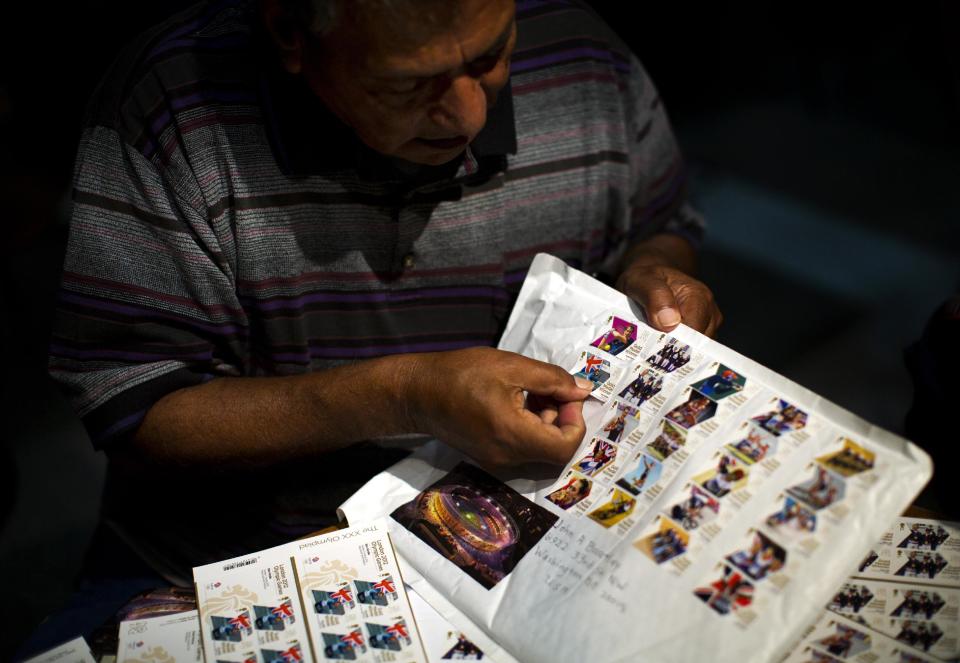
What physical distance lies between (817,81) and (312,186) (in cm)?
269

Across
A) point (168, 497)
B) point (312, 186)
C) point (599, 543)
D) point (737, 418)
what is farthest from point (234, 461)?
point (737, 418)

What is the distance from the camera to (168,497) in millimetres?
1292

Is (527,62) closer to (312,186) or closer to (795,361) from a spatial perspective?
(312,186)

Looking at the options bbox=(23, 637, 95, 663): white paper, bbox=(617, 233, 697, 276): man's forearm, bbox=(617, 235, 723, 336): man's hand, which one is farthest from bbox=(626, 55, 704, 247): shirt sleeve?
bbox=(23, 637, 95, 663): white paper

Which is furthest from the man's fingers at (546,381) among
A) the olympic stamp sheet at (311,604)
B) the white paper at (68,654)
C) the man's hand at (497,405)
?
the white paper at (68,654)

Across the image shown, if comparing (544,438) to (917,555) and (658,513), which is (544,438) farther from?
(917,555)

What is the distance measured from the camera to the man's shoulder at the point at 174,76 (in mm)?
1076

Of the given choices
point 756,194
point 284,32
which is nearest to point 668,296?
point 284,32

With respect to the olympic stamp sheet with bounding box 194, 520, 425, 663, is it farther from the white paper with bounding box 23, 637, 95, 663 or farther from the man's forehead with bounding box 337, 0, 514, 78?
the man's forehead with bounding box 337, 0, 514, 78

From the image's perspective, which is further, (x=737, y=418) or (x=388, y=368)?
(x=388, y=368)

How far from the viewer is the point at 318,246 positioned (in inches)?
45.6

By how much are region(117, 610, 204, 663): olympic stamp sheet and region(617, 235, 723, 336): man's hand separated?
64 cm

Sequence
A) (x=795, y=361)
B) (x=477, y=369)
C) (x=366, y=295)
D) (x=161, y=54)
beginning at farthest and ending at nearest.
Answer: (x=795, y=361)
(x=366, y=295)
(x=161, y=54)
(x=477, y=369)

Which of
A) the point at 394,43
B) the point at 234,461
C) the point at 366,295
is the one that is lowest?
the point at 234,461
